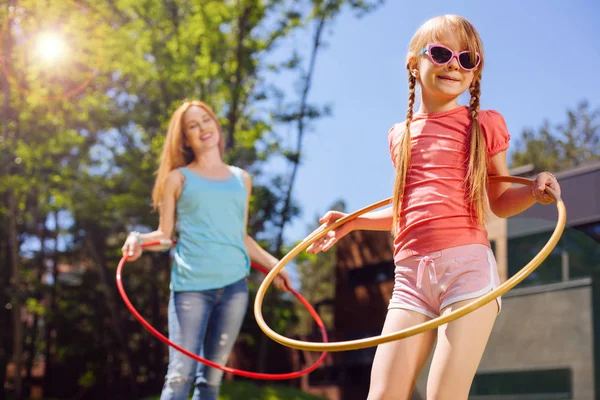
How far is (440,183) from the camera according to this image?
2.72 meters

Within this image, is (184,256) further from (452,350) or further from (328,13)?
(328,13)

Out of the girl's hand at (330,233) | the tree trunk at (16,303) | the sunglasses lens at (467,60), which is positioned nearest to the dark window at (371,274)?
the tree trunk at (16,303)

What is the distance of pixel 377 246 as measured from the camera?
847 inches

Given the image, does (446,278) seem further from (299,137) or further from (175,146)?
(299,137)

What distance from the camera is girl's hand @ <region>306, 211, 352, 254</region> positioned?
312 cm

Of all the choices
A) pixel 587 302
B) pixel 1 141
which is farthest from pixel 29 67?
pixel 587 302

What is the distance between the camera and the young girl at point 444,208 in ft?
8.39

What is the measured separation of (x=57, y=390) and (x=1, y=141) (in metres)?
9.23

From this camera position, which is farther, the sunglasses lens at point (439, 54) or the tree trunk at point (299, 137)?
the tree trunk at point (299, 137)

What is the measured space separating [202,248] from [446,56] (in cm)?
197

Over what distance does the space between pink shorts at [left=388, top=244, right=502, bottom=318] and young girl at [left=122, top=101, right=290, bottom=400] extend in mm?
1657

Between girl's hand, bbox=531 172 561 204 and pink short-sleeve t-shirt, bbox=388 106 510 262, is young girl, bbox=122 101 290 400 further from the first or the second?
girl's hand, bbox=531 172 561 204

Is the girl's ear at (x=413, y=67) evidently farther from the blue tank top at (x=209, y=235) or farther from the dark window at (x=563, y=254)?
the dark window at (x=563, y=254)

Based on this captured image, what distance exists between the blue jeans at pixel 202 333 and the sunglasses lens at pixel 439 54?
6.40ft
